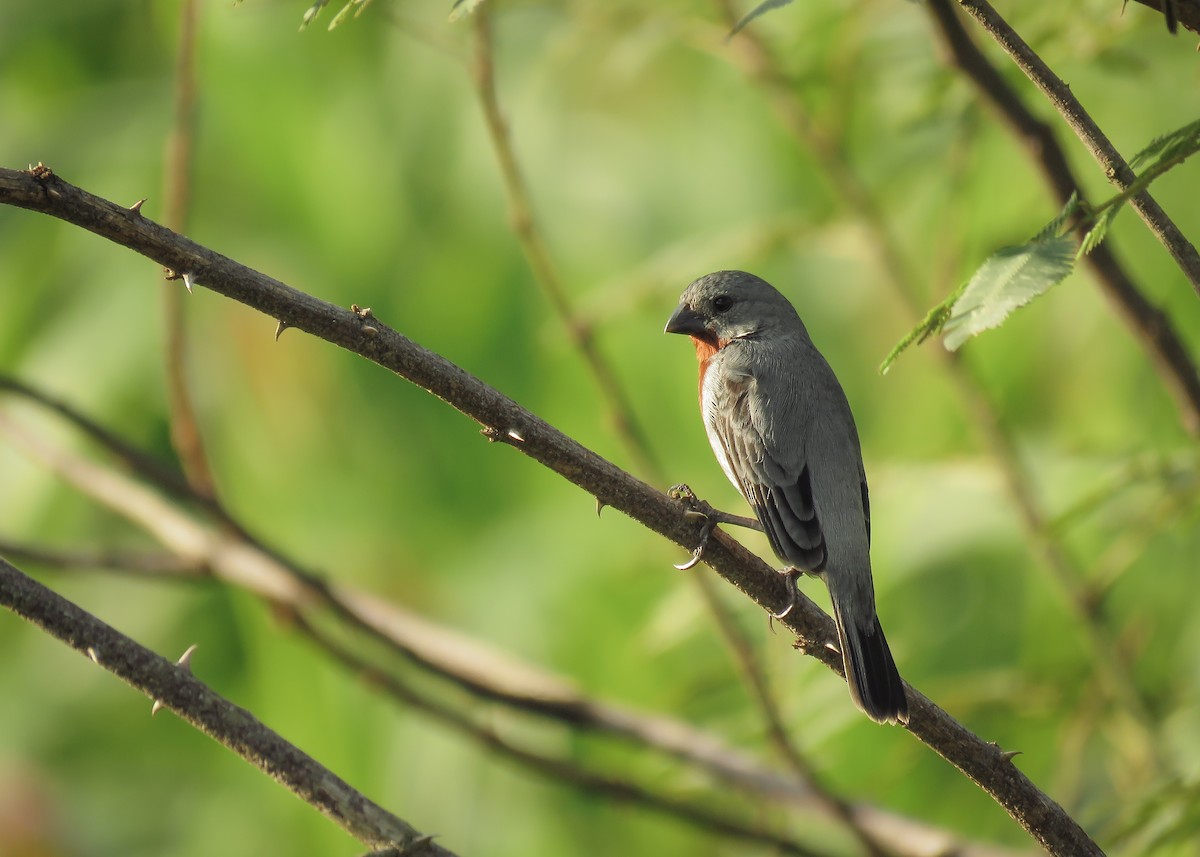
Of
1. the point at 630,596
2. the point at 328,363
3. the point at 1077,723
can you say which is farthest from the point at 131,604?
the point at 1077,723

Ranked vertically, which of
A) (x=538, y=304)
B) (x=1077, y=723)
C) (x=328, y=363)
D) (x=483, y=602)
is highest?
(x=538, y=304)

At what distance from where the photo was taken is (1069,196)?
324 centimetres

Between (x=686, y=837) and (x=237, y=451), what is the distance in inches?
142

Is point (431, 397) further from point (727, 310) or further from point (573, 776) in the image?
point (573, 776)

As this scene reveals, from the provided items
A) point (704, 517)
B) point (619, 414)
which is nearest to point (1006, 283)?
point (704, 517)

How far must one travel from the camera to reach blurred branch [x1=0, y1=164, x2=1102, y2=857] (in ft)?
6.49

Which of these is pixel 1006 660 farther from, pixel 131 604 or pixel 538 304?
pixel 131 604

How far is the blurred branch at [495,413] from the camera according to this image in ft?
6.49

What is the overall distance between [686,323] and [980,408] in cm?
112

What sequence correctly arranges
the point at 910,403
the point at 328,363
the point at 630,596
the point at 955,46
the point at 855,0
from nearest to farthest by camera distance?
the point at 955,46
the point at 855,0
the point at 910,403
the point at 630,596
the point at 328,363

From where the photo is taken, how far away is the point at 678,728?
426 centimetres

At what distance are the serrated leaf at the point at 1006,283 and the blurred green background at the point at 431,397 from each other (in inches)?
136

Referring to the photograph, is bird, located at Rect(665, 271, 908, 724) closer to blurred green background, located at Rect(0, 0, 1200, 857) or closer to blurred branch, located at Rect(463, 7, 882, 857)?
blurred branch, located at Rect(463, 7, 882, 857)

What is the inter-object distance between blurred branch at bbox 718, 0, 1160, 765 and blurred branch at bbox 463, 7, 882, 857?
798 millimetres
